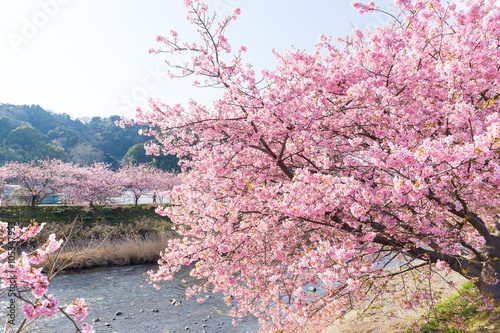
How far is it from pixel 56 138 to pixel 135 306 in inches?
3059

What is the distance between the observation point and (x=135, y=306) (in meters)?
13.3

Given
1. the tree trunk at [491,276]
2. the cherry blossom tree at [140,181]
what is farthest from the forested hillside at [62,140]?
the tree trunk at [491,276]

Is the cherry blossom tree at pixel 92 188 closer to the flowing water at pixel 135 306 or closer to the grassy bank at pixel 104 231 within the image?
the grassy bank at pixel 104 231

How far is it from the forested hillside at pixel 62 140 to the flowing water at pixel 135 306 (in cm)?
4622

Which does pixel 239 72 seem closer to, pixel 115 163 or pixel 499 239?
pixel 499 239

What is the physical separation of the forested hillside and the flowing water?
4622cm

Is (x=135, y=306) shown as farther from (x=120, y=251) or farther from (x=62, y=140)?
(x=62, y=140)

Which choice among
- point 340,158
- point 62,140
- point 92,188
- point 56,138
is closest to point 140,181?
point 92,188

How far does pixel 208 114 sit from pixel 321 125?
7.45ft

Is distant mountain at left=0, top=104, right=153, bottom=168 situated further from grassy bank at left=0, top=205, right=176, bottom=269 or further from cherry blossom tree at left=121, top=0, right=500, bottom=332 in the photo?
cherry blossom tree at left=121, top=0, right=500, bottom=332

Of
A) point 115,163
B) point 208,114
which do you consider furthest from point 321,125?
point 115,163

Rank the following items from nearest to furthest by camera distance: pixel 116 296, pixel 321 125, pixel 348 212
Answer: pixel 348 212
pixel 321 125
pixel 116 296

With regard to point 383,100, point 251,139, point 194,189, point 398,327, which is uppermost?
point 383,100

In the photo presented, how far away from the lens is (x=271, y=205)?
5.27m
